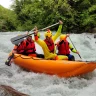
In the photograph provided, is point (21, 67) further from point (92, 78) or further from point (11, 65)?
point (92, 78)

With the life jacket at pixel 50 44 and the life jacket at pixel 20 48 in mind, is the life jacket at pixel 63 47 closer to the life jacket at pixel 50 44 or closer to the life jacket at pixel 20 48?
the life jacket at pixel 50 44

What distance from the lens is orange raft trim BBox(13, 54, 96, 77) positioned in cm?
721

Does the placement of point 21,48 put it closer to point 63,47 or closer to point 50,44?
point 50,44

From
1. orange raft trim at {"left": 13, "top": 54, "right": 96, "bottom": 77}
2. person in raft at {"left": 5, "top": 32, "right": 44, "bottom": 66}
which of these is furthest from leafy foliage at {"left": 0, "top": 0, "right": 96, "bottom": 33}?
orange raft trim at {"left": 13, "top": 54, "right": 96, "bottom": 77}

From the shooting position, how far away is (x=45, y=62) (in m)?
7.58

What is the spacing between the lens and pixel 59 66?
290 inches

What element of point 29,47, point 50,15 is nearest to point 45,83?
point 29,47

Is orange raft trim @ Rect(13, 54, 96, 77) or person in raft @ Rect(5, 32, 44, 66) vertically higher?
person in raft @ Rect(5, 32, 44, 66)

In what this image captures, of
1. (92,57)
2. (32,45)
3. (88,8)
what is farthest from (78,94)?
(88,8)

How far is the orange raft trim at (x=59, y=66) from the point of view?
721 cm

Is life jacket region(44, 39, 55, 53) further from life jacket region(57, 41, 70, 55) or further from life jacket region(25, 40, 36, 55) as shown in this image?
life jacket region(25, 40, 36, 55)

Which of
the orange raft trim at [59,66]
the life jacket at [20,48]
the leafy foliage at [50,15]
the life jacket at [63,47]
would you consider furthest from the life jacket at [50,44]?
the leafy foliage at [50,15]

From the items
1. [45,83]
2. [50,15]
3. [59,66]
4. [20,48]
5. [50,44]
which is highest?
[50,15]

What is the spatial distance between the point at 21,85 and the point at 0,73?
45.7 inches
